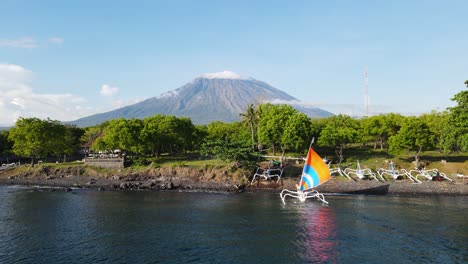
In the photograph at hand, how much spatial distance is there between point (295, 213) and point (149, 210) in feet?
67.4

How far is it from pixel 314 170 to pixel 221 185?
83.8 feet

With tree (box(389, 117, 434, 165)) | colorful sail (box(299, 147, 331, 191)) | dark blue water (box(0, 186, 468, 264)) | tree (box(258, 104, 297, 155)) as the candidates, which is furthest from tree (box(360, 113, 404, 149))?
colorful sail (box(299, 147, 331, 191))

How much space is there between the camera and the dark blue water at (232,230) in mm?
31688

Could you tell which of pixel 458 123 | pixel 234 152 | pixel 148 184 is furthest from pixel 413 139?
pixel 148 184

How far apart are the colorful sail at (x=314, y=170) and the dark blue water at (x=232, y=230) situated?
3.92 meters

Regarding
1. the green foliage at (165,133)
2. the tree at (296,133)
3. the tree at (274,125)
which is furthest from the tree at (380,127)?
the green foliage at (165,133)

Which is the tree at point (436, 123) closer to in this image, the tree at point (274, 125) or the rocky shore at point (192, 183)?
the rocky shore at point (192, 183)

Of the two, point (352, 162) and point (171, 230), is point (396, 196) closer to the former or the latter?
point (352, 162)

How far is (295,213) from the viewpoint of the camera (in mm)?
47531

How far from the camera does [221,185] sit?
7181 centimetres

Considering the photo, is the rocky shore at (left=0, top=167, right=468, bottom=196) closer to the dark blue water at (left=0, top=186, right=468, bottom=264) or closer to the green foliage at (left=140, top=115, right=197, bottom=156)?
the dark blue water at (left=0, top=186, right=468, bottom=264)

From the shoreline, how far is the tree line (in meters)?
7.25

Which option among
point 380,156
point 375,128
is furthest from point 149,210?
point 375,128

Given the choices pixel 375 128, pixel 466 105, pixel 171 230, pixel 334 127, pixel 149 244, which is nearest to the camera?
pixel 149 244
